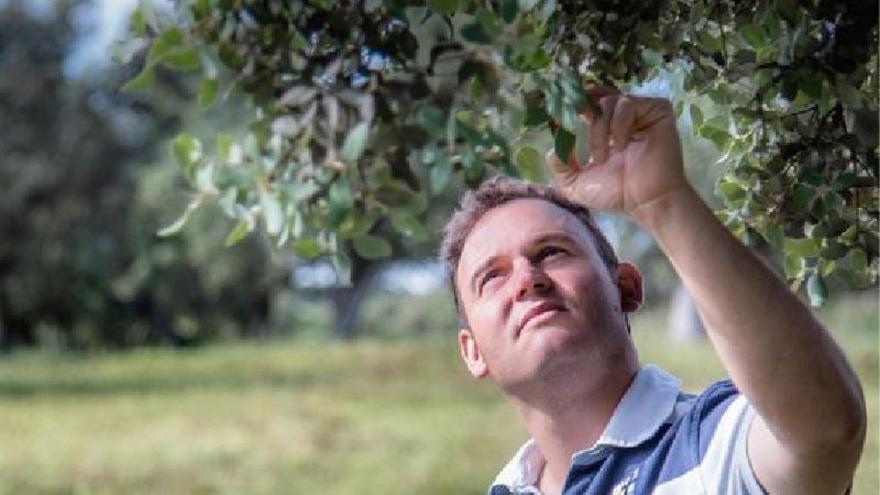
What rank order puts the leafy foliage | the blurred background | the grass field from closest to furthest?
the leafy foliage → the grass field → the blurred background

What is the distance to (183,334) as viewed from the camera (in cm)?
767

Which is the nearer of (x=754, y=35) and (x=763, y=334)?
(x=763, y=334)

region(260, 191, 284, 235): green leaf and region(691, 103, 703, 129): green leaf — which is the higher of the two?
region(691, 103, 703, 129): green leaf

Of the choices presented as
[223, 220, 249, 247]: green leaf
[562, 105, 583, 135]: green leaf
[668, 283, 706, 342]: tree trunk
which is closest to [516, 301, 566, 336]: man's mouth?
[562, 105, 583, 135]: green leaf

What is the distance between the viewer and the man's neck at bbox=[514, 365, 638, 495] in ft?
1.80

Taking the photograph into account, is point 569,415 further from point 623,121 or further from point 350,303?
point 350,303

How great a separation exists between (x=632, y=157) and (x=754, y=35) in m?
0.17

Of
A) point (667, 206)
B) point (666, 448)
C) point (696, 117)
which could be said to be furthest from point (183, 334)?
point (667, 206)

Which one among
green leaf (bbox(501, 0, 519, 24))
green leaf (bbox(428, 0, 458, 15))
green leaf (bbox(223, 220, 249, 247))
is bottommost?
green leaf (bbox(223, 220, 249, 247))

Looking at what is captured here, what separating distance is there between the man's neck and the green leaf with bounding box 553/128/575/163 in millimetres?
116

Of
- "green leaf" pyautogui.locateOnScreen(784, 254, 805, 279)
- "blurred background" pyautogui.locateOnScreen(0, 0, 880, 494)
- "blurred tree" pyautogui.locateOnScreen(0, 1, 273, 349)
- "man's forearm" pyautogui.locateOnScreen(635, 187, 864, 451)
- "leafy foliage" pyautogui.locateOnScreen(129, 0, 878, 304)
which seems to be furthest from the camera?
"blurred tree" pyautogui.locateOnScreen(0, 1, 273, 349)

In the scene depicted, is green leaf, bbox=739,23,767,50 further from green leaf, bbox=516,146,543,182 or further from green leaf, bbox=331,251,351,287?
green leaf, bbox=331,251,351,287

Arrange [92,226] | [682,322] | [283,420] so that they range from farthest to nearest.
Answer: [92,226]
[682,322]
[283,420]

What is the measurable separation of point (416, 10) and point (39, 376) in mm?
5267
